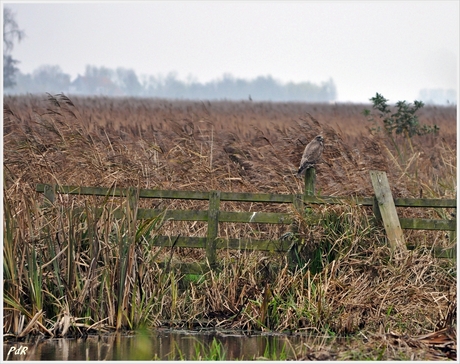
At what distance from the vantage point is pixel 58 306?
7324 mm

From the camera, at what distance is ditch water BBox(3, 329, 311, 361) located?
6660 millimetres

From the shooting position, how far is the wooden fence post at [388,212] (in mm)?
8617

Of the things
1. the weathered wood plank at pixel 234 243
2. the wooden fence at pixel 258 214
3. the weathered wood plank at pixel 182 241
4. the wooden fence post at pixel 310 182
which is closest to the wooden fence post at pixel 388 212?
the wooden fence at pixel 258 214

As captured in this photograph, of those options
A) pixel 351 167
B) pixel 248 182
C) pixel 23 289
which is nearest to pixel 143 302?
pixel 23 289

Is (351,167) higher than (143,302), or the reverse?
(351,167)

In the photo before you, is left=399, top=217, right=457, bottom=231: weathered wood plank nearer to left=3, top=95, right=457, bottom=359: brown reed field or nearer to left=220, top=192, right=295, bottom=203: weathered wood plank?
left=3, top=95, right=457, bottom=359: brown reed field

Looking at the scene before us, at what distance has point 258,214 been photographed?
8.88 metres

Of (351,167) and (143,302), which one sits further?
(351,167)

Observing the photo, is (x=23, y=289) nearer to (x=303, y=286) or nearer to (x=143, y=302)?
(x=143, y=302)

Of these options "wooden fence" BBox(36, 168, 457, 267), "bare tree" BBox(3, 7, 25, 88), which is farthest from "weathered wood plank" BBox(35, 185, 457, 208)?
"bare tree" BBox(3, 7, 25, 88)

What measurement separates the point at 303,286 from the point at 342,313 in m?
0.68

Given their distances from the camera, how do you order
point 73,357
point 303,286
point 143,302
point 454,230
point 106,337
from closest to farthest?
point 73,357 < point 106,337 < point 143,302 < point 303,286 < point 454,230

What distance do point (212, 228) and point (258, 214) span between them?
54 centimetres

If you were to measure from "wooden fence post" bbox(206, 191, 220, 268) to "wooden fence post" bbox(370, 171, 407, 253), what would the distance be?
181 cm
